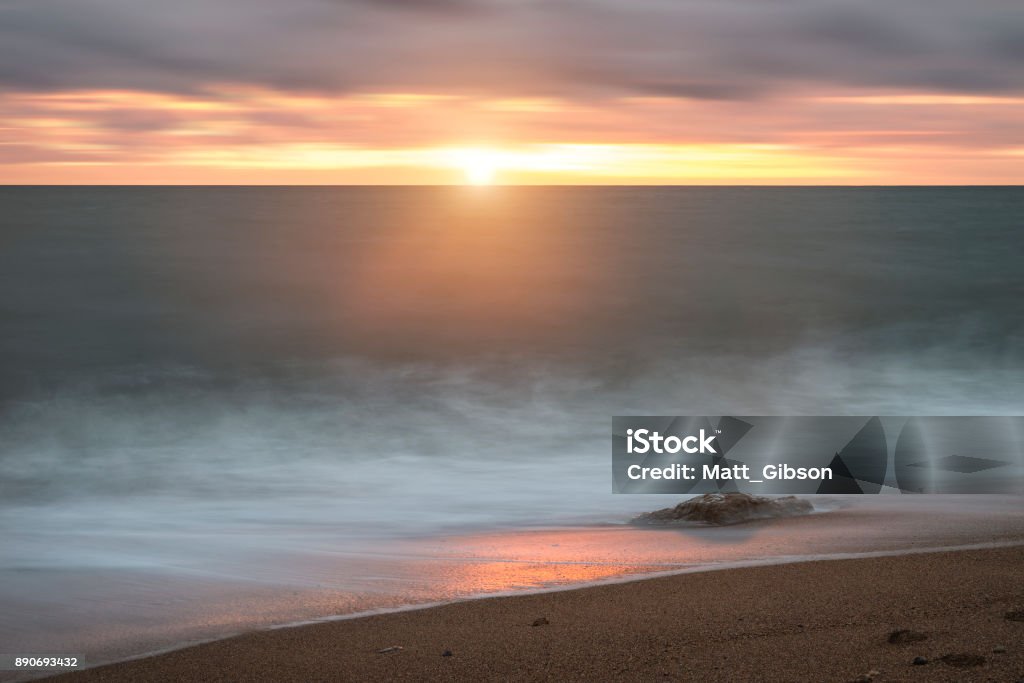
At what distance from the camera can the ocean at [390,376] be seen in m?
8.00

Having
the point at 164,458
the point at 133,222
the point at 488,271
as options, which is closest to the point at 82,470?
the point at 164,458

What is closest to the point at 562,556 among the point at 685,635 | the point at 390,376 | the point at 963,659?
the point at 685,635

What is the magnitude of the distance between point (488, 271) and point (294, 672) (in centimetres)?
2853

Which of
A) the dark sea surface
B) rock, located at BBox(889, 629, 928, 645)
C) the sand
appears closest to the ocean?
the dark sea surface

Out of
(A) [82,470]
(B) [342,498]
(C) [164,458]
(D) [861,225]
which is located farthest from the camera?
(D) [861,225]

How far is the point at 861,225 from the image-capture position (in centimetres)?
5303

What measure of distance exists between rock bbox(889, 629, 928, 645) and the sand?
40mm

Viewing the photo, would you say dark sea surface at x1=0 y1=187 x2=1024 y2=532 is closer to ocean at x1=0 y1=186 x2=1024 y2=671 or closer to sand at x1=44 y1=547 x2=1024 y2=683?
ocean at x1=0 y1=186 x2=1024 y2=671

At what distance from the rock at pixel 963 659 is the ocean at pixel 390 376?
2.93 meters

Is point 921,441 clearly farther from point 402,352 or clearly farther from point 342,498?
point 402,352

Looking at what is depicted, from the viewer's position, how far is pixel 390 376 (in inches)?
659

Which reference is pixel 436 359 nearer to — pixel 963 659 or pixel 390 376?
pixel 390 376

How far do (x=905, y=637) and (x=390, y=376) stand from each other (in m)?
13.1

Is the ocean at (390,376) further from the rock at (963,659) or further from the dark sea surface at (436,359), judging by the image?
the rock at (963,659)
